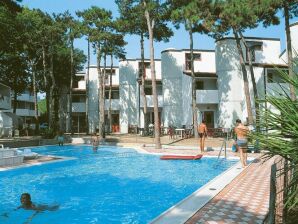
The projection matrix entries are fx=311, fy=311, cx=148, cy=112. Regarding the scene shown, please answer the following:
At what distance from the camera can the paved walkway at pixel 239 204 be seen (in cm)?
649

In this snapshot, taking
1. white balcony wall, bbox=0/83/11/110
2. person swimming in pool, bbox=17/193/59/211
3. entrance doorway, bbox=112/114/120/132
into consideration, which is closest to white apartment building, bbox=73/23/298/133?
entrance doorway, bbox=112/114/120/132

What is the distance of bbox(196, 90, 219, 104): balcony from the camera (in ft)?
111

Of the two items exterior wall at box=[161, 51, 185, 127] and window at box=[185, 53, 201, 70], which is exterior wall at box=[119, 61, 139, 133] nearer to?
exterior wall at box=[161, 51, 185, 127]

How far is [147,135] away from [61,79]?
18.9m

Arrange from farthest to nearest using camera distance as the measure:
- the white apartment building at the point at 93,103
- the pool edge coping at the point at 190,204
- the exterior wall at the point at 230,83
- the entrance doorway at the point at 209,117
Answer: the white apartment building at the point at 93,103, the entrance doorway at the point at 209,117, the exterior wall at the point at 230,83, the pool edge coping at the point at 190,204

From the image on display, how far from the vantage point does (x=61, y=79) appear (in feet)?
153

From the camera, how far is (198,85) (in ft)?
119

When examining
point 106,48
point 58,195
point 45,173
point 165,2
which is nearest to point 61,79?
point 106,48

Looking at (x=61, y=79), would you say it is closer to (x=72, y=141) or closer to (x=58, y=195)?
(x=72, y=141)

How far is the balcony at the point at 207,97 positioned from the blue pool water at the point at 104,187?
15.4 meters

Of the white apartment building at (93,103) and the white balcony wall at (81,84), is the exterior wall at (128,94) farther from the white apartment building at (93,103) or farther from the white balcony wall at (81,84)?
the white balcony wall at (81,84)

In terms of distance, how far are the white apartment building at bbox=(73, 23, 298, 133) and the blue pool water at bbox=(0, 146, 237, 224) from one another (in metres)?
13.7

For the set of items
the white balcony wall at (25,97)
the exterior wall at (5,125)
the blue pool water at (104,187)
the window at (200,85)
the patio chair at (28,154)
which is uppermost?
the white balcony wall at (25,97)

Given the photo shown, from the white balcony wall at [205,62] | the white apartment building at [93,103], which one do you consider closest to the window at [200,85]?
the white balcony wall at [205,62]
